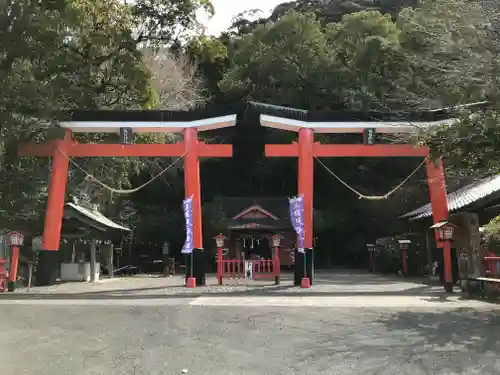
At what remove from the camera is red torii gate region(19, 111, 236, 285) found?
15.2m

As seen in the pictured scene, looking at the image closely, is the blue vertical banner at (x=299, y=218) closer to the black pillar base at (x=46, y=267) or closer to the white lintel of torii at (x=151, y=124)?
the white lintel of torii at (x=151, y=124)

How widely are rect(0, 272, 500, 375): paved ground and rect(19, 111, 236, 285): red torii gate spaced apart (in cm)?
427

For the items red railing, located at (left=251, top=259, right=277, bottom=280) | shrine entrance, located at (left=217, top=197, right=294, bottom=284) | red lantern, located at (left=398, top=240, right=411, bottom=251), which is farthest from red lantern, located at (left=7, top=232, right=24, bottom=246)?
red lantern, located at (left=398, top=240, right=411, bottom=251)

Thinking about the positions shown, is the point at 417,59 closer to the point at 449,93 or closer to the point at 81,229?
the point at 449,93

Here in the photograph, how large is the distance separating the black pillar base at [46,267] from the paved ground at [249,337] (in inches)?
166

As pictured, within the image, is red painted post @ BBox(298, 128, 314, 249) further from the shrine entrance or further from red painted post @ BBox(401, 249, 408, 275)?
the shrine entrance

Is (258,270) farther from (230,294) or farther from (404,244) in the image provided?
(404,244)

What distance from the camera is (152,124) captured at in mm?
15539

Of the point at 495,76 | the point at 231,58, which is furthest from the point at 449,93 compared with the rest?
the point at 231,58

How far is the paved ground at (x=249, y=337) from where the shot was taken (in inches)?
230

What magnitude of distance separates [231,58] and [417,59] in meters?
22.6

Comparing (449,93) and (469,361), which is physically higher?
(449,93)

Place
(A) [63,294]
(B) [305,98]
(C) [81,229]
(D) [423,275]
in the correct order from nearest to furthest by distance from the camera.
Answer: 1. (A) [63,294]
2. (C) [81,229]
3. (D) [423,275]
4. (B) [305,98]

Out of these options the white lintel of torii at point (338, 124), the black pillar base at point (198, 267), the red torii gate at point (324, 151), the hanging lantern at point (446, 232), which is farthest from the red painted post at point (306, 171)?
the hanging lantern at point (446, 232)
